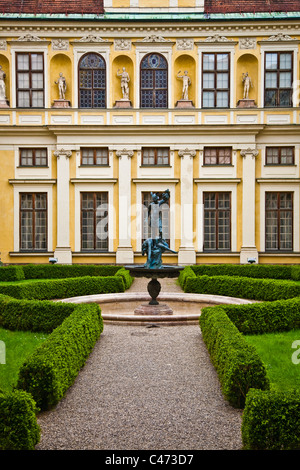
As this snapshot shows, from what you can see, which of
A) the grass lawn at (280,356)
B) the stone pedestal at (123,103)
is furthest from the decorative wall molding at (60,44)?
the grass lawn at (280,356)

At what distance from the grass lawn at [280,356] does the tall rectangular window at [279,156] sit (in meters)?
16.7

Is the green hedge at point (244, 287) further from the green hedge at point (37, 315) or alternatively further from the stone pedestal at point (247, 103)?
the stone pedestal at point (247, 103)

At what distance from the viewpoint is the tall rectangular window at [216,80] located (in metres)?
27.3

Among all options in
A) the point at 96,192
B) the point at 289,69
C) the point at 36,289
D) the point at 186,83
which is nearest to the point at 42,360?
the point at 36,289

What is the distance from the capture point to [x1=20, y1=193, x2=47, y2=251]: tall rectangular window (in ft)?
89.4

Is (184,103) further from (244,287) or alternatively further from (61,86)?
(244,287)

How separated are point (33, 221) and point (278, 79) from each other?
48.8 ft

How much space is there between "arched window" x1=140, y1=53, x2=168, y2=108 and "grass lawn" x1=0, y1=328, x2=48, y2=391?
1815 cm

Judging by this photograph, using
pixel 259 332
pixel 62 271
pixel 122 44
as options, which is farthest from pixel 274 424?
→ pixel 122 44

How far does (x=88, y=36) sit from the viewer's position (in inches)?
1064

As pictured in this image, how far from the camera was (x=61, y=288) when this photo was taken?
1766 cm

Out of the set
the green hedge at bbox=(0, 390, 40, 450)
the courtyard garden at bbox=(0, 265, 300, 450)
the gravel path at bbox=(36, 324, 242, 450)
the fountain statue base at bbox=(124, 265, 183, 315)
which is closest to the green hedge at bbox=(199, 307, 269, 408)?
the courtyard garden at bbox=(0, 265, 300, 450)

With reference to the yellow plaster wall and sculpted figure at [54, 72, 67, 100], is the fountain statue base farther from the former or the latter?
sculpted figure at [54, 72, 67, 100]

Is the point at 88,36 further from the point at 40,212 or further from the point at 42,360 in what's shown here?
the point at 42,360
